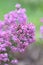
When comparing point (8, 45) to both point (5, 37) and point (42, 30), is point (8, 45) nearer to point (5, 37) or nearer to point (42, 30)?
point (5, 37)

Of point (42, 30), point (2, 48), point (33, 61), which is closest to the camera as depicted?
point (2, 48)

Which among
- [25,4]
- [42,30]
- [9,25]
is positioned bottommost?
[9,25]

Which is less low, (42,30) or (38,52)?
(38,52)

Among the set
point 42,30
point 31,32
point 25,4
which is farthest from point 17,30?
point 25,4

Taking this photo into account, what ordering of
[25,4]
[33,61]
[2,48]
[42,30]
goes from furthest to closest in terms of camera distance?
[25,4], [33,61], [42,30], [2,48]

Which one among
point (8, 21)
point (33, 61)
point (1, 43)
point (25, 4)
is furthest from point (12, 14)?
point (25, 4)

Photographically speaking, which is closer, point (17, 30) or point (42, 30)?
point (17, 30)
